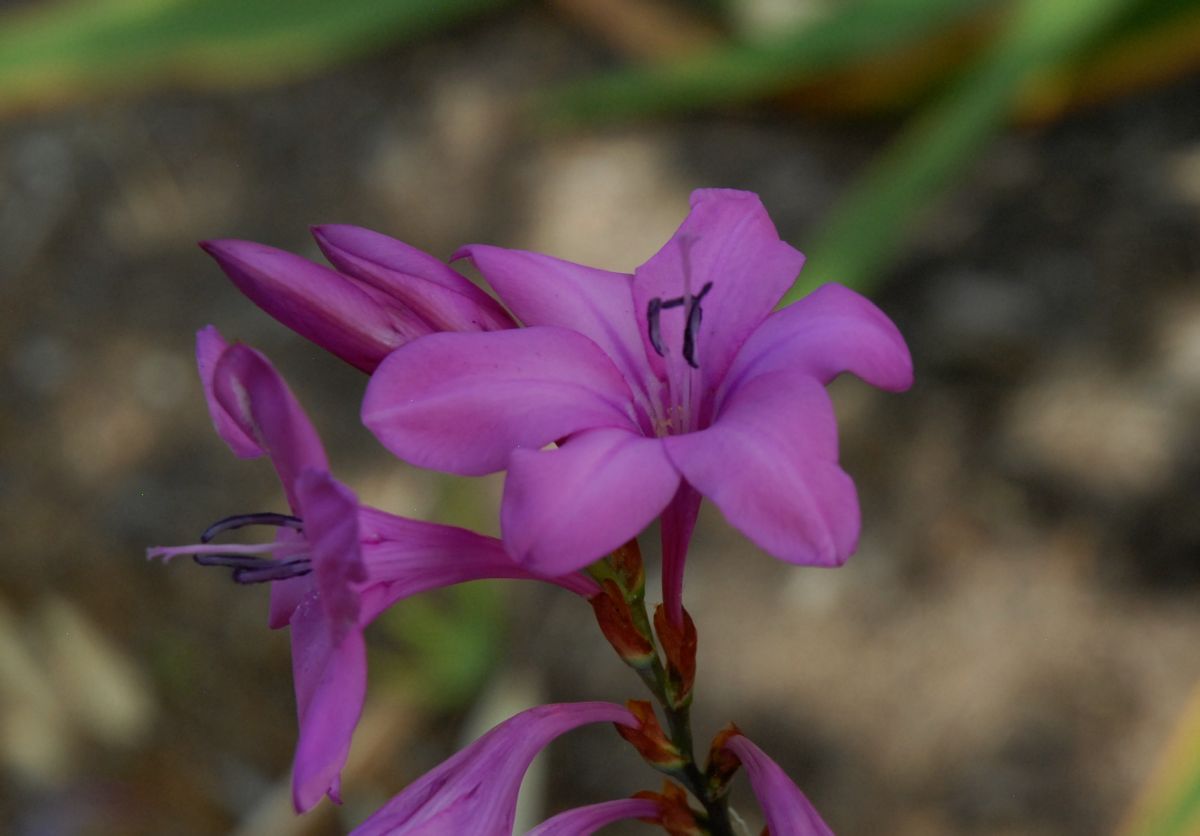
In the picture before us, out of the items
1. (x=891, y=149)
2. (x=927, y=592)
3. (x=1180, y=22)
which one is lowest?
(x=927, y=592)

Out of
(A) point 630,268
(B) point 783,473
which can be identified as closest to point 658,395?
(B) point 783,473

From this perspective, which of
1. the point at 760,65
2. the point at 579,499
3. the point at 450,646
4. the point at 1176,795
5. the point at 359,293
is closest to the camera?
the point at 579,499

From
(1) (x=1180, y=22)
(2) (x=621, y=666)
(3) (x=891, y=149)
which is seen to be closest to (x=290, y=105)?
(3) (x=891, y=149)

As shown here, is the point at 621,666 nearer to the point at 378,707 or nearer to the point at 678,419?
the point at 378,707

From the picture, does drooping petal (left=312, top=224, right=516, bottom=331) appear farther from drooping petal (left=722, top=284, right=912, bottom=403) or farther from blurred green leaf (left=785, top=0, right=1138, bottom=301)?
blurred green leaf (left=785, top=0, right=1138, bottom=301)

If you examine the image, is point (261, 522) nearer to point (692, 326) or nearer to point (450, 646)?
point (692, 326)

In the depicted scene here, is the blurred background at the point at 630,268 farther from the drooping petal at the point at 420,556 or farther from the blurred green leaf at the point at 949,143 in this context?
the drooping petal at the point at 420,556

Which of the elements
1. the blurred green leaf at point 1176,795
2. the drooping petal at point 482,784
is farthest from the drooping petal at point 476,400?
the blurred green leaf at point 1176,795
